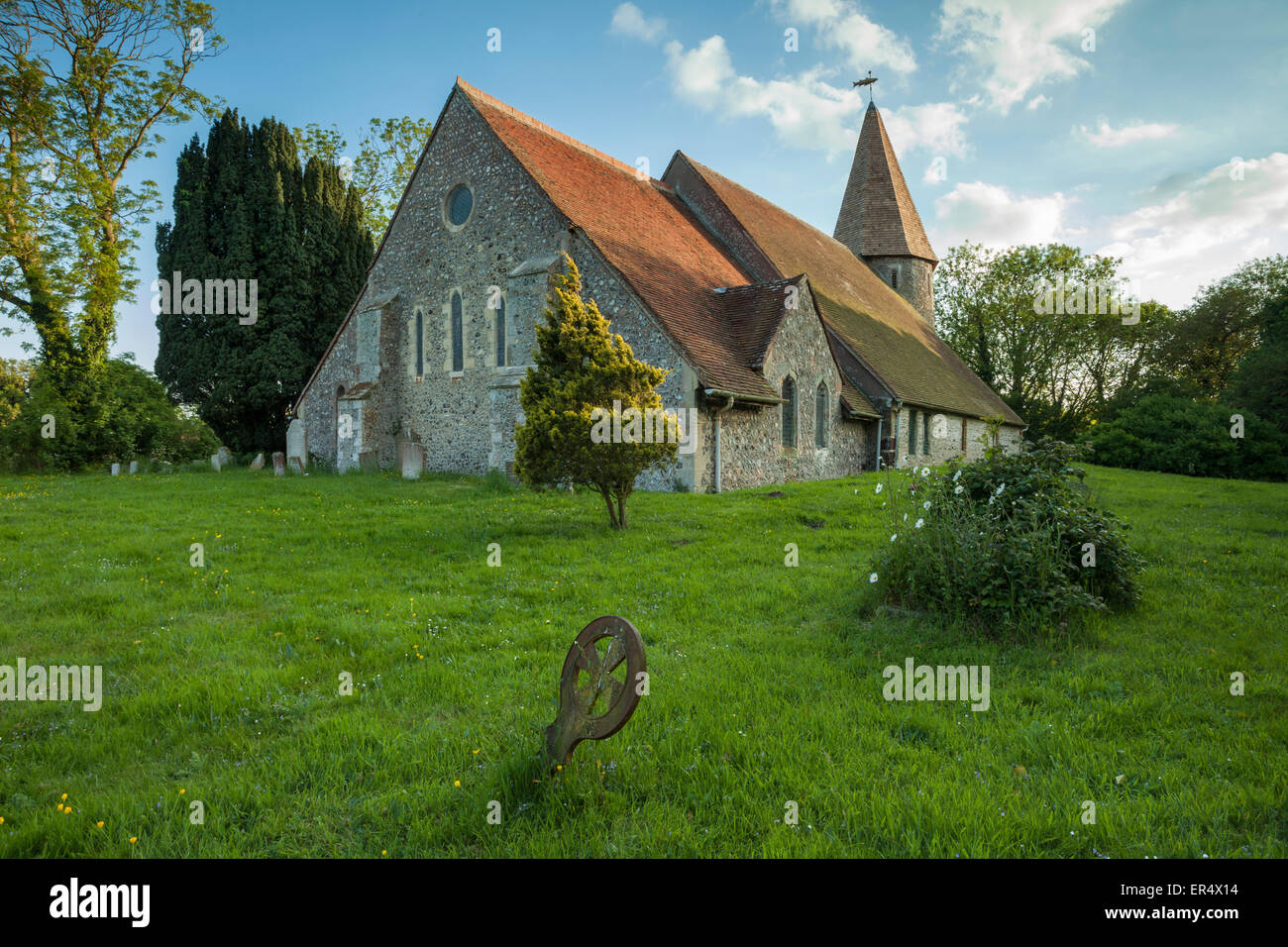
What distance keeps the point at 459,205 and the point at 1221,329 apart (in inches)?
1708

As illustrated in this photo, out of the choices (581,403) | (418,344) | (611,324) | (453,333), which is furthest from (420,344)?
(581,403)

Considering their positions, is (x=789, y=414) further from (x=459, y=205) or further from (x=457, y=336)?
(x=459, y=205)

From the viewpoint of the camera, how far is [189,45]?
24.9 metres

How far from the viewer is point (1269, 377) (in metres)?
28.0

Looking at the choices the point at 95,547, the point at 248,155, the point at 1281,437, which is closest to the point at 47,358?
the point at 248,155

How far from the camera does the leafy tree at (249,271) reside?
1063 inches

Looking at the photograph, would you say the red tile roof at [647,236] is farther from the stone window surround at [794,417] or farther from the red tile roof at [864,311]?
the red tile roof at [864,311]

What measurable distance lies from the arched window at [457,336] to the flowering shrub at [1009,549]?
48.1 ft

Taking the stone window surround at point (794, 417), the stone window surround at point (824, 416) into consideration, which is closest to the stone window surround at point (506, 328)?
the stone window surround at point (794, 417)

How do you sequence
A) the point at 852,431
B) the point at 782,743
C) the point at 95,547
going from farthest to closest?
the point at 852,431, the point at 95,547, the point at 782,743

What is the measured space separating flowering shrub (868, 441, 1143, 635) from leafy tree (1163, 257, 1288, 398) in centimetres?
4105

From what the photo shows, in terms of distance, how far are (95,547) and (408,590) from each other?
4.97 m
